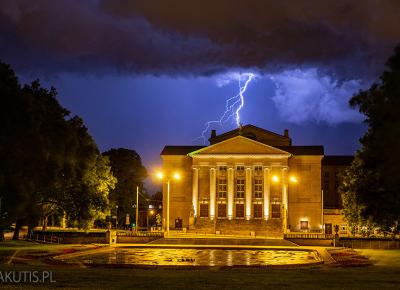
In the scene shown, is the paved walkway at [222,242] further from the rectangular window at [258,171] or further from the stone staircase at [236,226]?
the rectangular window at [258,171]

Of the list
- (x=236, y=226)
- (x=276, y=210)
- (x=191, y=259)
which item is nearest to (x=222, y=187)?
(x=236, y=226)

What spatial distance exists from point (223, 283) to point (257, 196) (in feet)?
245

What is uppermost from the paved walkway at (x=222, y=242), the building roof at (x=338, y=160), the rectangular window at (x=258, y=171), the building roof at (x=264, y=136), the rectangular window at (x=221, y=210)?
the building roof at (x=264, y=136)

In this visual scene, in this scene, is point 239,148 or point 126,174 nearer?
→ point 239,148

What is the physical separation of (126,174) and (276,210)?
2470cm

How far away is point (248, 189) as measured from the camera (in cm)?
9525

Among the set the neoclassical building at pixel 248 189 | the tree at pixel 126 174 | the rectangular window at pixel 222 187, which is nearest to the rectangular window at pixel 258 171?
the neoclassical building at pixel 248 189

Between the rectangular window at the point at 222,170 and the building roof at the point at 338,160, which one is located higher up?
the building roof at the point at 338,160

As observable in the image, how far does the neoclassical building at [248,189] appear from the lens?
94.2 metres

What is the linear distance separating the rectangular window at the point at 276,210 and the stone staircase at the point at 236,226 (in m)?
1.72

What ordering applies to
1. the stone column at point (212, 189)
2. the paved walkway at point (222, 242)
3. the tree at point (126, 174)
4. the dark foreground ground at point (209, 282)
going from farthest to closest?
the tree at point (126, 174), the stone column at point (212, 189), the paved walkway at point (222, 242), the dark foreground ground at point (209, 282)

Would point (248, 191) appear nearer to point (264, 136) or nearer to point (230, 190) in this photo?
point (230, 190)

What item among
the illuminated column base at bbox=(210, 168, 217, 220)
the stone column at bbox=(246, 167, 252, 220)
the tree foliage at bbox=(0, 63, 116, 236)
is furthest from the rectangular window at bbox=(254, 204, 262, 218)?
the tree foliage at bbox=(0, 63, 116, 236)

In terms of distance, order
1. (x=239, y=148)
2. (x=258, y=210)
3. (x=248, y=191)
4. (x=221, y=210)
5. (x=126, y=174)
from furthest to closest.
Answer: (x=126, y=174)
(x=239, y=148)
(x=221, y=210)
(x=248, y=191)
(x=258, y=210)
